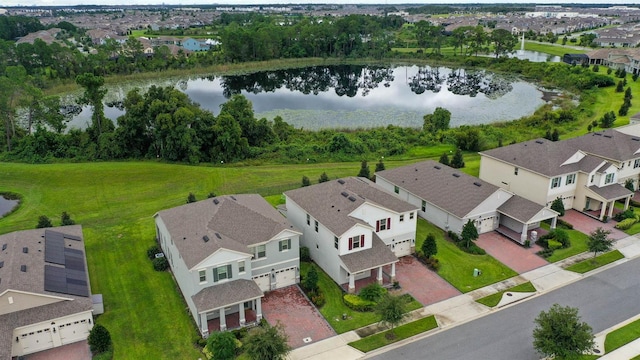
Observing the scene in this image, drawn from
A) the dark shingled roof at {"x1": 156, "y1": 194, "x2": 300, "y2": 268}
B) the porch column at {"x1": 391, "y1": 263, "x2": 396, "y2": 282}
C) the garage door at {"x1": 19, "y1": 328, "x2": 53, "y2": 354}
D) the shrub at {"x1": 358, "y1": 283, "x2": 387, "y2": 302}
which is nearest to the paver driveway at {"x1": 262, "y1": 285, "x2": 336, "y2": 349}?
the shrub at {"x1": 358, "y1": 283, "x2": 387, "y2": 302}

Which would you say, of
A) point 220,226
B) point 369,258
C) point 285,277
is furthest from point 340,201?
point 220,226

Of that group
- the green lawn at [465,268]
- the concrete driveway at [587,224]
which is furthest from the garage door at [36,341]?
the concrete driveway at [587,224]

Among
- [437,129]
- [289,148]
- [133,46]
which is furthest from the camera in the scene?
[133,46]

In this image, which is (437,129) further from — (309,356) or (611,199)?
(309,356)

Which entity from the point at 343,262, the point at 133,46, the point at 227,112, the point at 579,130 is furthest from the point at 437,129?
the point at 133,46

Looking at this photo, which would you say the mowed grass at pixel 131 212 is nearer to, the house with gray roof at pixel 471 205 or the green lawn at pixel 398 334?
the green lawn at pixel 398 334

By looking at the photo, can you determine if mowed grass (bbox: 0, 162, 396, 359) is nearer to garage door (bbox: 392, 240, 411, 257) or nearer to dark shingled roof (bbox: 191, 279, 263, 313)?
dark shingled roof (bbox: 191, 279, 263, 313)
